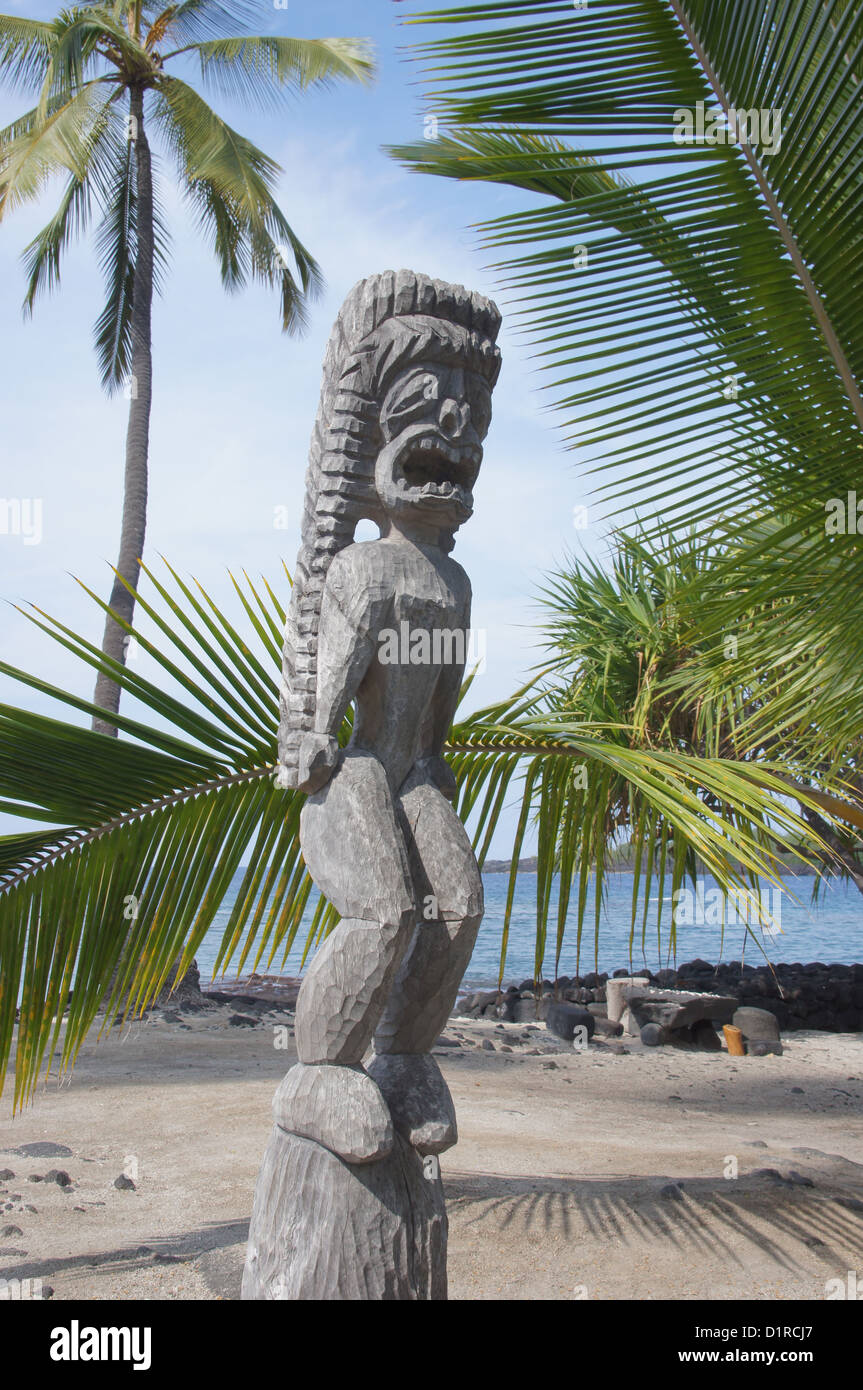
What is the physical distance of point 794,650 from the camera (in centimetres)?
353

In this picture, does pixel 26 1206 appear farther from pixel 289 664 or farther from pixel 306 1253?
pixel 289 664

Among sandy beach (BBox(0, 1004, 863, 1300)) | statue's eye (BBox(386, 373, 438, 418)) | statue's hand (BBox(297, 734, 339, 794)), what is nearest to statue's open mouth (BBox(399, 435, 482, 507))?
statue's eye (BBox(386, 373, 438, 418))

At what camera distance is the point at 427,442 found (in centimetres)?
301

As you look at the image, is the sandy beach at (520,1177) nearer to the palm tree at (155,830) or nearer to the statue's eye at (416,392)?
the palm tree at (155,830)

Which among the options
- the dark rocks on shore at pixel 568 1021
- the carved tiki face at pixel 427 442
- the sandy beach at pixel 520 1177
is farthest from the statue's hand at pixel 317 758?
the dark rocks on shore at pixel 568 1021

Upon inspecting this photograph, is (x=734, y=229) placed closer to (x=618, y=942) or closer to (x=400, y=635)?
(x=400, y=635)

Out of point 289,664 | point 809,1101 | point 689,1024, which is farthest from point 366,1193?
point 689,1024

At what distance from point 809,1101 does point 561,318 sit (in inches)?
326

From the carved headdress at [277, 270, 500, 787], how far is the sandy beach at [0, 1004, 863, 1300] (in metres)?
1.62

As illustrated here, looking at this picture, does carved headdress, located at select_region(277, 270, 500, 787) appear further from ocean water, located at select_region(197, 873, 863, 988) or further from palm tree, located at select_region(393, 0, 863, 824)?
ocean water, located at select_region(197, 873, 863, 988)

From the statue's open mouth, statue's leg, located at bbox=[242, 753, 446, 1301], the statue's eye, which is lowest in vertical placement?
statue's leg, located at bbox=[242, 753, 446, 1301]

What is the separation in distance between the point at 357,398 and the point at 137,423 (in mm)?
11369

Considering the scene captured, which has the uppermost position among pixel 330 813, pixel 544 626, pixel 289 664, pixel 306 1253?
pixel 544 626

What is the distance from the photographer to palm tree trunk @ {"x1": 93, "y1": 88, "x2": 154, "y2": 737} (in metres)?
12.8
